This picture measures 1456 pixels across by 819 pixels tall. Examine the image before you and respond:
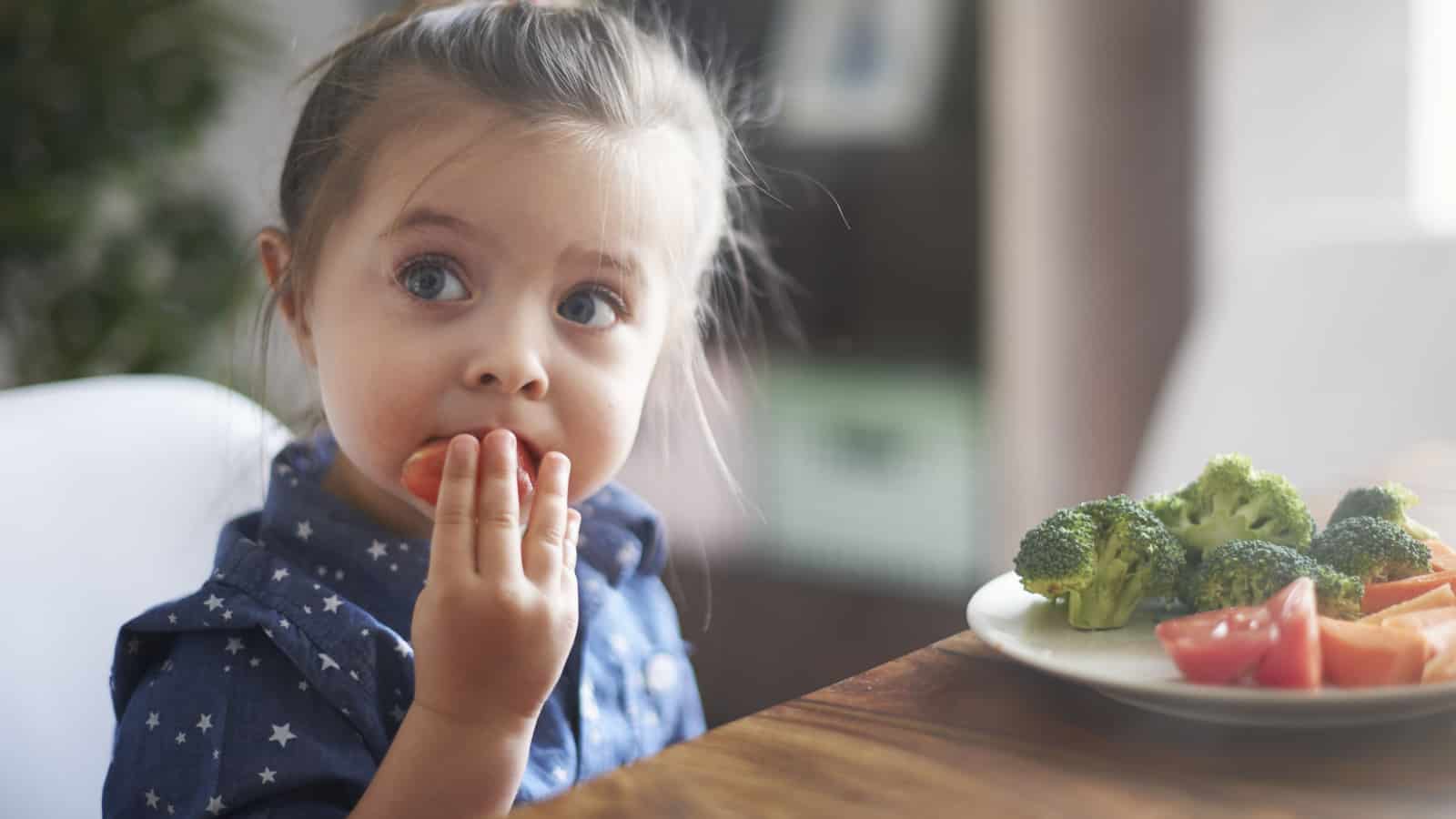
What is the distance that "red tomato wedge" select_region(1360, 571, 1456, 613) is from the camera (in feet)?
2.28

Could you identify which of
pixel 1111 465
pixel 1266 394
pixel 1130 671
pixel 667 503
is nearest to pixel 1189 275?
pixel 1111 465

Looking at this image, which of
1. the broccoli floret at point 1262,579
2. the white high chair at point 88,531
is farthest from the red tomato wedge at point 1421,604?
the white high chair at point 88,531

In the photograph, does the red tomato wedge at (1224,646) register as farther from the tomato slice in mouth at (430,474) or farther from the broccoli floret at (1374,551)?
the tomato slice in mouth at (430,474)

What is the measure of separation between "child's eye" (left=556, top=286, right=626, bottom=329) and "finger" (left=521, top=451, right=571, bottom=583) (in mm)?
180

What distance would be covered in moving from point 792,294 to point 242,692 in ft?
7.35

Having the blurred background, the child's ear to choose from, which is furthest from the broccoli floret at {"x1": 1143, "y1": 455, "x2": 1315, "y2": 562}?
the blurred background

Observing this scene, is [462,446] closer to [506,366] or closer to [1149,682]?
[506,366]

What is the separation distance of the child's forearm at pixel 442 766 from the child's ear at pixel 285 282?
352 mm

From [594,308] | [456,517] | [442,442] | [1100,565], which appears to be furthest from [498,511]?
[1100,565]

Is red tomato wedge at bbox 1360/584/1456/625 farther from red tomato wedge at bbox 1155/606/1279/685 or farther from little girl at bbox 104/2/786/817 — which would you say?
little girl at bbox 104/2/786/817

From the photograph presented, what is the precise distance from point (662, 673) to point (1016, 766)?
623mm

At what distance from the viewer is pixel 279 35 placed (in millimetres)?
3467

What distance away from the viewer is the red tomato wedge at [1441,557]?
74 cm

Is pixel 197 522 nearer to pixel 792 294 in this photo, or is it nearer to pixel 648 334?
pixel 648 334
